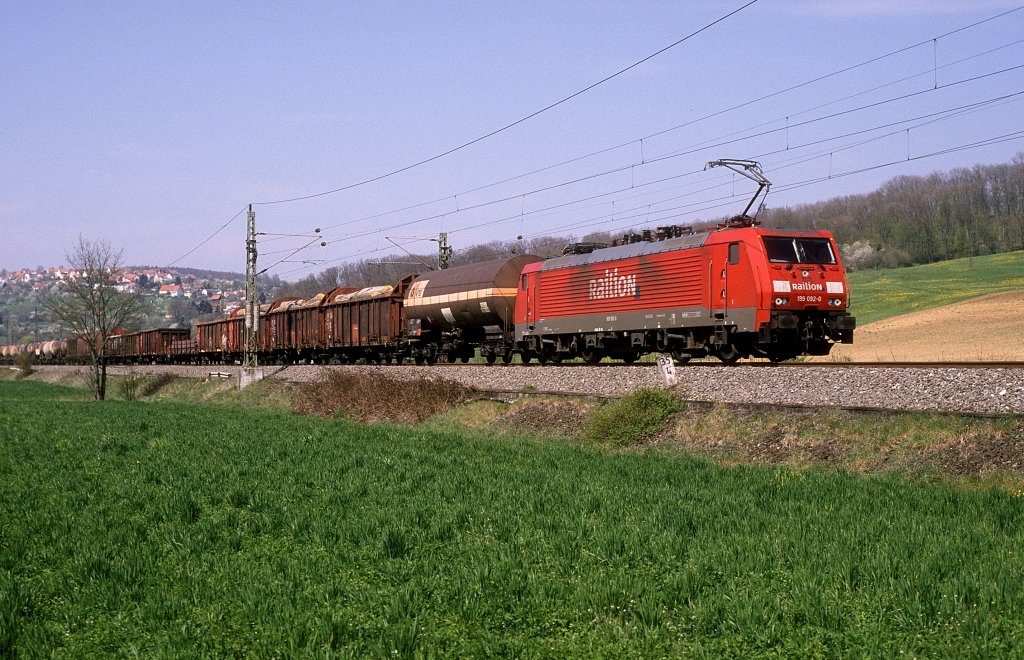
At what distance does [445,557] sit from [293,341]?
155ft

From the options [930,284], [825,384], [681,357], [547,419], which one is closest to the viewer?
[825,384]

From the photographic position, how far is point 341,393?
34.7 meters

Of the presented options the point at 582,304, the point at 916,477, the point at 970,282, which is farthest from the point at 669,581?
the point at 970,282

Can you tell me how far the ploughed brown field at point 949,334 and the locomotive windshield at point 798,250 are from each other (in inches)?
391

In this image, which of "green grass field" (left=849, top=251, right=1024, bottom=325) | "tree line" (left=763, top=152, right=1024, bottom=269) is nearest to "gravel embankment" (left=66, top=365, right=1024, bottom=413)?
"green grass field" (left=849, top=251, right=1024, bottom=325)

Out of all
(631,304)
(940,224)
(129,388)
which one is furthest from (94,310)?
(940,224)

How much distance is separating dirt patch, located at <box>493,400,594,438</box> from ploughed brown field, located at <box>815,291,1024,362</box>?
15.1 meters

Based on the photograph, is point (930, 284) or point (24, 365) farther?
point (24, 365)

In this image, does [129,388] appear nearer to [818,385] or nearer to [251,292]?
[251,292]

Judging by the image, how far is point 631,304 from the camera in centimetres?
2767

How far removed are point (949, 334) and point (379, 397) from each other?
3122 cm

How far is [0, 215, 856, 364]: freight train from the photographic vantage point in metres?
23.9

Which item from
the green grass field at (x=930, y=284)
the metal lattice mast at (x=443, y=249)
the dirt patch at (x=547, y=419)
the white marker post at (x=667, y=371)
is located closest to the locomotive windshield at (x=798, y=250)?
the white marker post at (x=667, y=371)

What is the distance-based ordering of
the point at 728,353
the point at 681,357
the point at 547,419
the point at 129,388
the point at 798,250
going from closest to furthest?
the point at 547,419 < the point at 798,250 < the point at 728,353 < the point at 681,357 < the point at 129,388
